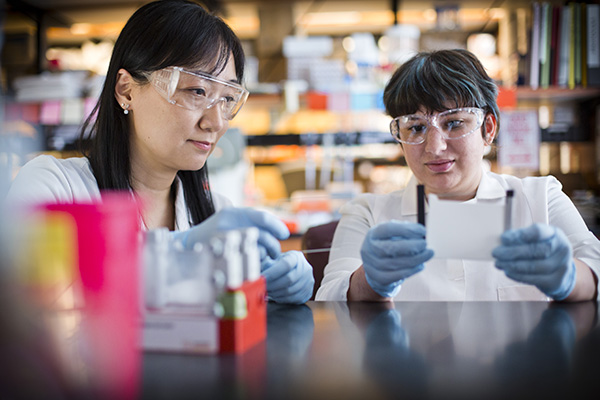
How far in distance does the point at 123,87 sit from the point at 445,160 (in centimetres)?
95

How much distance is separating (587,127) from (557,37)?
754mm

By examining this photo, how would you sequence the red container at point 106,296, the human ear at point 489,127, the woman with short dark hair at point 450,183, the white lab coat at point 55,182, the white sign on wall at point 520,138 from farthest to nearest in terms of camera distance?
1. the white sign on wall at point 520,138
2. the human ear at point 489,127
3. the woman with short dark hair at point 450,183
4. the white lab coat at point 55,182
5. the red container at point 106,296

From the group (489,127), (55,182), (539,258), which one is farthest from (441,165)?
(55,182)

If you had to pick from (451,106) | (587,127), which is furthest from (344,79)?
(451,106)

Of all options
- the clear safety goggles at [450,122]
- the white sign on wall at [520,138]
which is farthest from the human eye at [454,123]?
the white sign on wall at [520,138]

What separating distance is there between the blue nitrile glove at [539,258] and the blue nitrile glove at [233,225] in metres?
0.41

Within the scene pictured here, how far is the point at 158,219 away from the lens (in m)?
1.65

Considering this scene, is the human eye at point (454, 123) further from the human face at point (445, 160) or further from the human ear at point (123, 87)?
the human ear at point (123, 87)

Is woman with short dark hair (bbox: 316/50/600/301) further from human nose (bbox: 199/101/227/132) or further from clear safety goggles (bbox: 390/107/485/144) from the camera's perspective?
human nose (bbox: 199/101/227/132)

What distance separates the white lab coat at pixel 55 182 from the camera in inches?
53.5

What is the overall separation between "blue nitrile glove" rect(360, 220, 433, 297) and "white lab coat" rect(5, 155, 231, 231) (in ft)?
2.13

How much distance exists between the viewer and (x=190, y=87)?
1452 mm

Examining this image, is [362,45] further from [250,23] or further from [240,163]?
[250,23]

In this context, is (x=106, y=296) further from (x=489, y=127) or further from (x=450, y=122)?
(x=489, y=127)
